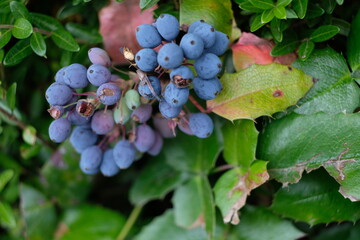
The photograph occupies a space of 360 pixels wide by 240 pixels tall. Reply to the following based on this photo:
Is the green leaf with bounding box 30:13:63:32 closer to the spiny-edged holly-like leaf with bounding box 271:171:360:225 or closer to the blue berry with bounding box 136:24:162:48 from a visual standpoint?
the blue berry with bounding box 136:24:162:48

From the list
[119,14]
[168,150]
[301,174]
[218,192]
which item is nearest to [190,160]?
[168,150]

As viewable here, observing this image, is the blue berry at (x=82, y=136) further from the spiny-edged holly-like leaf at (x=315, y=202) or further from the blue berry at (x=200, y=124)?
the spiny-edged holly-like leaf at (x=315, y=202)

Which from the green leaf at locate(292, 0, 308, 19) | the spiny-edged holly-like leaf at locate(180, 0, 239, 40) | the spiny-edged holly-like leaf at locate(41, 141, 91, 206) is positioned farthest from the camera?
the spiny-edged holly-like leaf at locate(41, 141, 91, 206)

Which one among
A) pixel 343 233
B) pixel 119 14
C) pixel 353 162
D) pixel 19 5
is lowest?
pixel 343 233

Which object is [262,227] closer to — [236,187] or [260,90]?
[236,187]

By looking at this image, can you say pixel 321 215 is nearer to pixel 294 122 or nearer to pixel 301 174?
pixel 301 174

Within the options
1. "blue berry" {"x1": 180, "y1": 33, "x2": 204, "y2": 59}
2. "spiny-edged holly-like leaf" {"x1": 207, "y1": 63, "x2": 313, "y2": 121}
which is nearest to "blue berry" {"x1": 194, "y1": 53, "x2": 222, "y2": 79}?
"blue berry" {"x1": 180, "y1": 33, "x2": 204, "y2": 59}
